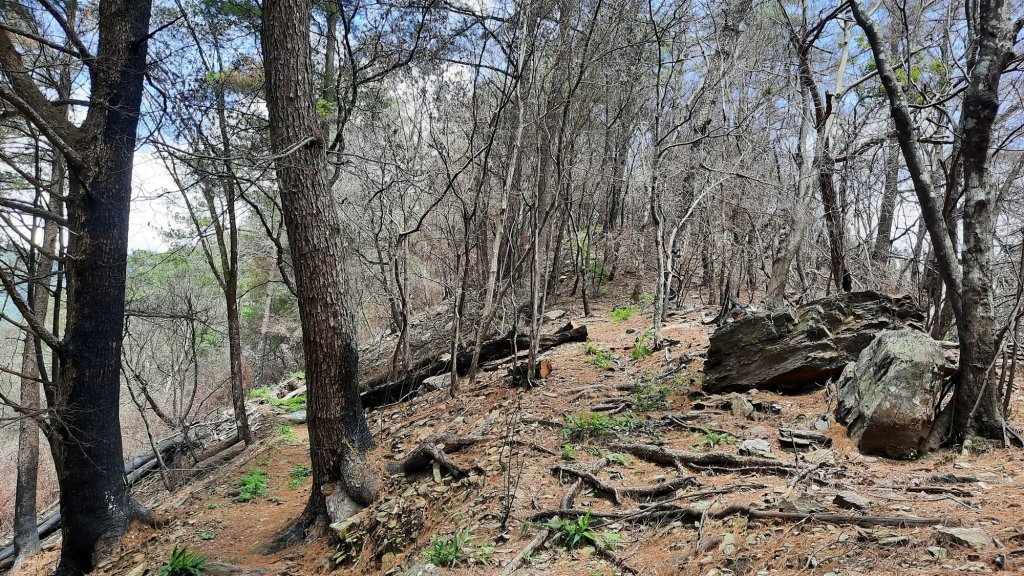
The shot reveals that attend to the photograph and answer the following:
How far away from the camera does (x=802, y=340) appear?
5.77 metres

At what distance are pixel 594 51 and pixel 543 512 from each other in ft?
21.1

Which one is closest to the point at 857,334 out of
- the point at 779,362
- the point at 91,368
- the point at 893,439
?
the point at 779,362

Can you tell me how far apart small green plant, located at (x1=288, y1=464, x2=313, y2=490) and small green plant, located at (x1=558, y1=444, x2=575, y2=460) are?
12.6ft

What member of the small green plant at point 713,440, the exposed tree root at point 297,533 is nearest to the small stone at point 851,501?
the small green plant at point 713,440

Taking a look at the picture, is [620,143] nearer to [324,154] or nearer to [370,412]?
[370,412]

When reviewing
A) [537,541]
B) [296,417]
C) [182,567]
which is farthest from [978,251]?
[296,417]

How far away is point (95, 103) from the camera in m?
5.16

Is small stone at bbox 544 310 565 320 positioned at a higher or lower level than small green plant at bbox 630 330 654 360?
higher

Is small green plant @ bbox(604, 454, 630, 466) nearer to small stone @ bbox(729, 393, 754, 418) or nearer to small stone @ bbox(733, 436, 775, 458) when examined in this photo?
small stone @ bbox(733, 436, 775, 458)

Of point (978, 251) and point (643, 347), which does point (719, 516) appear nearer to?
point (978, 251)

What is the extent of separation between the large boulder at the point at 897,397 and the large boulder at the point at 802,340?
979 millimetres

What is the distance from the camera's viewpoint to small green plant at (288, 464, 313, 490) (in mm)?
6744

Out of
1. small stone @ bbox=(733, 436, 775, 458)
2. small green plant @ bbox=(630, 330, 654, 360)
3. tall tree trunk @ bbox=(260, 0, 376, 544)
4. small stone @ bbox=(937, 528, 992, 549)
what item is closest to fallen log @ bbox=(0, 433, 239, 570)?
tall tree trunk @ bbox=(260, 0, 376, 544)

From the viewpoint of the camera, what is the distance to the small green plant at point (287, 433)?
838 cm
